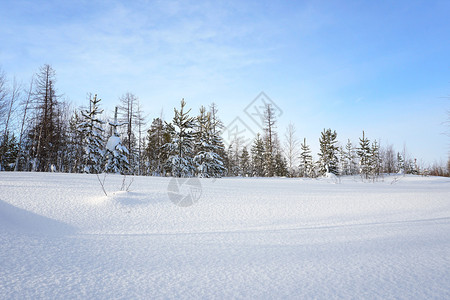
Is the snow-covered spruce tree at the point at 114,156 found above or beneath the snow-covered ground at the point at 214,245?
above

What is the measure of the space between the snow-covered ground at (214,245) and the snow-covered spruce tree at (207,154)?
36.5 ft

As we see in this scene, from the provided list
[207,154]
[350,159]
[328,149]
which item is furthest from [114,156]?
[350,159]

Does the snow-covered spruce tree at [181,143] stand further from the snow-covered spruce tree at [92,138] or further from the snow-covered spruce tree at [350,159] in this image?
the snow-covered spruce tree at [350,159]

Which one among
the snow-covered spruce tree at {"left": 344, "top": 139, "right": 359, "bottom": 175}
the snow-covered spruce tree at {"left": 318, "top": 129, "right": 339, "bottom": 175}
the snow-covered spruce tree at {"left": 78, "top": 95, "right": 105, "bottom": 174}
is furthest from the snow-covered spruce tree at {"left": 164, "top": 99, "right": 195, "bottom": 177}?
the snow-covered spruce tree at {"left": 344, "top": 139, "right": 359, "bottom": 175}

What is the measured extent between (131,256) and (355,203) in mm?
7219

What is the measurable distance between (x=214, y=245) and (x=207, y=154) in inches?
600

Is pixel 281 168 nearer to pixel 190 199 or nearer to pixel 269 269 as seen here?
pixel 190 199

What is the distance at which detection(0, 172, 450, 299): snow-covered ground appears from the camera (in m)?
2.66

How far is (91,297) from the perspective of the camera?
242 cm

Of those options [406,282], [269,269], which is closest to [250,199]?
[269,269]

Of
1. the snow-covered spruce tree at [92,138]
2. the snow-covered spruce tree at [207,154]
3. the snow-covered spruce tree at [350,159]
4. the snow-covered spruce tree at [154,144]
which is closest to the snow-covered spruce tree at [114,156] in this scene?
the snow-covered spruce tree at [92,138]

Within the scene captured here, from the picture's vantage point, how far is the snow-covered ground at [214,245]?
105 inches

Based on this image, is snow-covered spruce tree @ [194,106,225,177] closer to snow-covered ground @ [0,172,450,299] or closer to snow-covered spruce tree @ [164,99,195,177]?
snow-covered spruce tree @ [164,99,195,177]

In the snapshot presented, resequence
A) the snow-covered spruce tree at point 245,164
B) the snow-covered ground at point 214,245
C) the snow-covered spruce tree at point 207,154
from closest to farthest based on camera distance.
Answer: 1. the snow-covered ground at point 214,245
2. the snow-covered spruce tree at point 207,154
3. the snow-covered spruce tree at point 245,164
